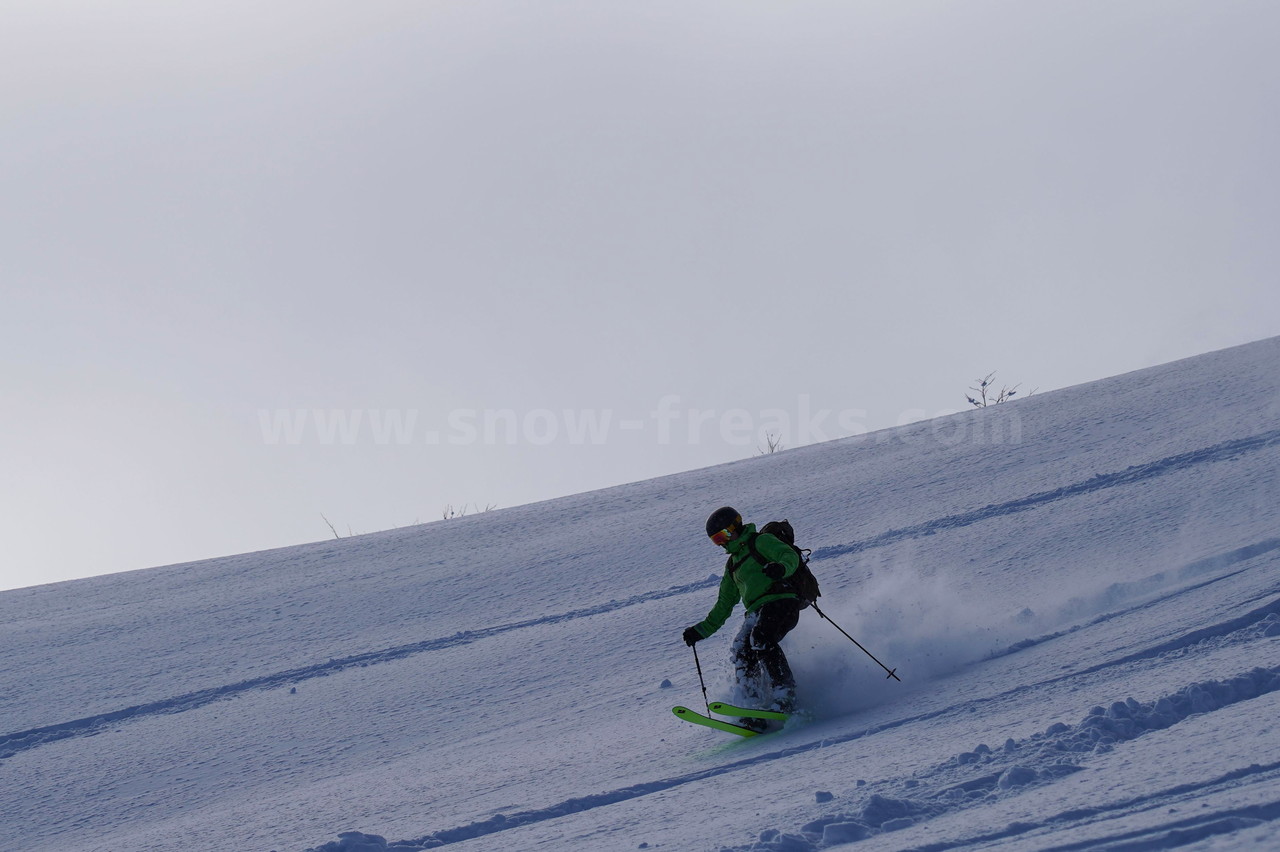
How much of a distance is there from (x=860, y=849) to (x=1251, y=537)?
5175 mm

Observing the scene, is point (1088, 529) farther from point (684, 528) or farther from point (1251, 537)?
point (684, 528)

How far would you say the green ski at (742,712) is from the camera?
18.6 ft

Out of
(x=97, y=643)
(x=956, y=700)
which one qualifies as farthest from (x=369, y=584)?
(x=956, y=700)

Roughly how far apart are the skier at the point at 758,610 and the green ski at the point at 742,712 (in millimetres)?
71

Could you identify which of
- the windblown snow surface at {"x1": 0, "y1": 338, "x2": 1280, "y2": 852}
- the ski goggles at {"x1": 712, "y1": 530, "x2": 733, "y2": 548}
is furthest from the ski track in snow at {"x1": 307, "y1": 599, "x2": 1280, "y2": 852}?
the ski goggles at {"x1": 712, "y1": 530, "x2": 733, "y2": 548}

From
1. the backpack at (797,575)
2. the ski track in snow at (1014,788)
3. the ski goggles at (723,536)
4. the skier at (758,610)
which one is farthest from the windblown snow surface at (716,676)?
the ski goggles at (723,536)

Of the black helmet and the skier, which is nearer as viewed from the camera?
the skier

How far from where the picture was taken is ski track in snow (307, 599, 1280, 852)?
128 inches

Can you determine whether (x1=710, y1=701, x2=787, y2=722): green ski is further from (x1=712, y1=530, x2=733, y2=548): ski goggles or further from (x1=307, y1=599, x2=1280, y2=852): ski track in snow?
(x1=712, y1=530, x2=733, y2=548): ski goggles

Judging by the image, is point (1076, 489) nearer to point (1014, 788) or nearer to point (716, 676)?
point (716, 676)

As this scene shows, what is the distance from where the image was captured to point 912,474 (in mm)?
13008

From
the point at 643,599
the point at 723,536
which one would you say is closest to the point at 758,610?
the point at 723,536

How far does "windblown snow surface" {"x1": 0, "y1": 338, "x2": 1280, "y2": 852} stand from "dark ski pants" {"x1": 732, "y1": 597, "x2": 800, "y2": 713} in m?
0.23

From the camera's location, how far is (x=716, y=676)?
6.61 m
